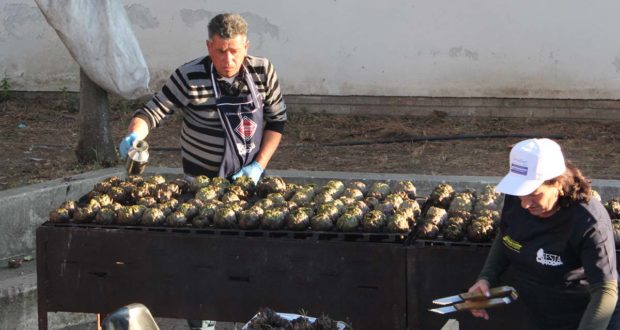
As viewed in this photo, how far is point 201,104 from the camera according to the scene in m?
5.59

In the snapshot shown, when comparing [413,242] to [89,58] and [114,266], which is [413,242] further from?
[89,58]

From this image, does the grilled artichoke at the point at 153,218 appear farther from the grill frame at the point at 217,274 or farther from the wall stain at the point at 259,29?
the wall stain at the point at 259,29

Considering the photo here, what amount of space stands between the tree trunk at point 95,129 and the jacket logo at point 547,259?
5.59 metres

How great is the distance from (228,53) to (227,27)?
0.18 m

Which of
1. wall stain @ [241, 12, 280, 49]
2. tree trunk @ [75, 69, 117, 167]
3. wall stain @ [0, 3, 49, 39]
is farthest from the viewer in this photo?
wall stain @ [0, 3, 49, 39]

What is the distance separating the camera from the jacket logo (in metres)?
3.73

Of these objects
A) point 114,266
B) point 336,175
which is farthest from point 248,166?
point 336,175

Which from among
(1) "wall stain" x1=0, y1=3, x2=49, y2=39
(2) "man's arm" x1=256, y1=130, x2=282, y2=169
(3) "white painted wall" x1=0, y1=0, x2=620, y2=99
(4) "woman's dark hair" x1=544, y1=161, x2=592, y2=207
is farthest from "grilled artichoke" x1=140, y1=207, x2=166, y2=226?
(1) "wall stain" x1=0, y1=3, x2=49, y2=39

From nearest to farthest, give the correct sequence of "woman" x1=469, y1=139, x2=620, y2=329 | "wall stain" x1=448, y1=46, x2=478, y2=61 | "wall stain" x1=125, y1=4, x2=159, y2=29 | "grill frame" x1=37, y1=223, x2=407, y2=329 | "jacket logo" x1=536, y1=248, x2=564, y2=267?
"woman" x1=469, y1=139, x2=620, y2=329 < "jacket logo" x1=536, y1=248, x2=564, y2=267 < "grill frame" x1=37, y1=223, x2=407, y2=329 < "wall stain" x1=448, y1=46, x2=478, y2=61 < "wall stain" x1=125, y1=4, x2=159, y2=29

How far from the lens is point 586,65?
1030 cm

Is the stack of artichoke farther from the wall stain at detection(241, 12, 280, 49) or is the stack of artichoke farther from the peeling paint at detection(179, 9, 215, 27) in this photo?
the peeling paint at detection(179, 9, 215, 27)

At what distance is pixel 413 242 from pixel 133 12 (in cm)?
758

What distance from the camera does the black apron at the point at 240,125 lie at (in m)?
5.58

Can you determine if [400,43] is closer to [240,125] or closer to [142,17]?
[142,17]
